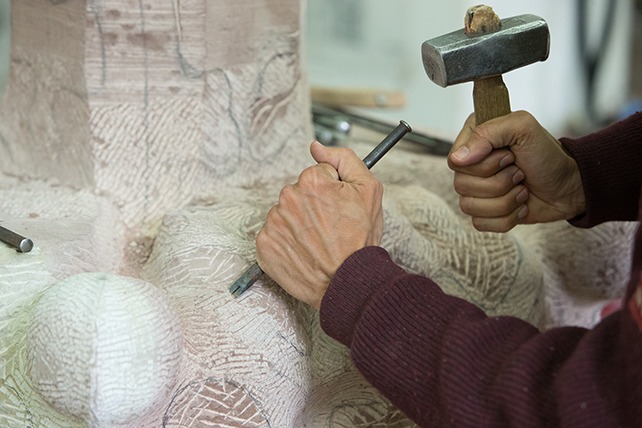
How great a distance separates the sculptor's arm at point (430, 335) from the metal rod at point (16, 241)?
0.91 feet

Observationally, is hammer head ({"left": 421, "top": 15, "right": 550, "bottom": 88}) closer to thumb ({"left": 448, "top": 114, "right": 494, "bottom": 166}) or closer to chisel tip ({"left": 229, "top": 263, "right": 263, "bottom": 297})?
thumb ({"left": 448, "top": 114, "right": 494, "bottom": 166})

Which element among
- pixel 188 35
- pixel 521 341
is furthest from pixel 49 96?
pixel 521 341

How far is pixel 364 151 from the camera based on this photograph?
1561 millimetres

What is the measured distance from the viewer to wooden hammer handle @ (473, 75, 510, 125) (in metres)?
1.11

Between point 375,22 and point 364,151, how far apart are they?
1.20 metres

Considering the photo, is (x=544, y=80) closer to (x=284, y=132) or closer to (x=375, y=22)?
(x=375, y=22)

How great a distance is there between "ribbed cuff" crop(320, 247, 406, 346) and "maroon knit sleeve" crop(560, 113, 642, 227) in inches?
15.6

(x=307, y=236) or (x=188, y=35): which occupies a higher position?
(x=188, y=35)

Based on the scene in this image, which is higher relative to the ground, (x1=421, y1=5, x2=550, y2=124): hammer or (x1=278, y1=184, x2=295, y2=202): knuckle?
(x1=421, y1=5, x2=550, y2=124): hammer

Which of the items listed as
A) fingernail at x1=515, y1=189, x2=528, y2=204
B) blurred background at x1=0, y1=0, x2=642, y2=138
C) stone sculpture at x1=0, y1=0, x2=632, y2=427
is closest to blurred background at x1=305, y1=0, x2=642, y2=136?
blurred background at x1=0, y1=0, x2=642, y2=138

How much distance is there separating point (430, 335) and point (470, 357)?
0.18 ft

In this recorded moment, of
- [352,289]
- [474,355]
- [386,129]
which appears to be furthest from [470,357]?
[386,129]

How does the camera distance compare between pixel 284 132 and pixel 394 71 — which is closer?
pixel 284 132

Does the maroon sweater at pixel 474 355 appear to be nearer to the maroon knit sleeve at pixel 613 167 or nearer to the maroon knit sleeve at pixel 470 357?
the maroon knit sleeve at pixel 470 357
